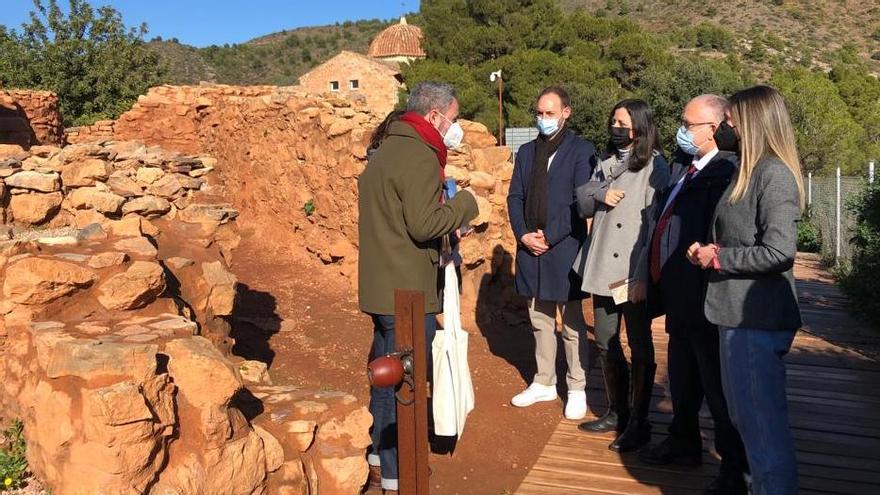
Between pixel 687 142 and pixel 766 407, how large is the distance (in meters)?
1.31

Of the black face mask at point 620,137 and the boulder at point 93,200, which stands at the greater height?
the black face mask at point 620,137

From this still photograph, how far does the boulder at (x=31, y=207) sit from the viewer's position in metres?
4.67

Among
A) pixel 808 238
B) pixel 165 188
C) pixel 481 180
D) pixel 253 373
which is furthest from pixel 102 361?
pixel 808 238

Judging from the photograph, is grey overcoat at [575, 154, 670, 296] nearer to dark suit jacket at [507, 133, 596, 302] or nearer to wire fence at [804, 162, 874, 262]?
dark suit jacket at [507, 133, 596, 302]

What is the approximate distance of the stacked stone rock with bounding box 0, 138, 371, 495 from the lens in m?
2.63

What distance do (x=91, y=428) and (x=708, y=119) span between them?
285 cm

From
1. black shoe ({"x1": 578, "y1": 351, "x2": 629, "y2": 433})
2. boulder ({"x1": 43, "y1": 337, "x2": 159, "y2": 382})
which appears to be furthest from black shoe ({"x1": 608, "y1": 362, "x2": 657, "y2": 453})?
boulder ({"x1": 43, "y1": 337, "x2": 159, "y2": 382})

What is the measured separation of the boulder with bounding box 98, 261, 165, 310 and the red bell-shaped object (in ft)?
5.69

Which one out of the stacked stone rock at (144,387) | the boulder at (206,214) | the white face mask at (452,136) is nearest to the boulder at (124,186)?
the boulder at (206,214)

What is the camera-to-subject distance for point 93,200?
15.5 feet

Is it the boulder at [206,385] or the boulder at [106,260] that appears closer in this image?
the boulder at [206,385]

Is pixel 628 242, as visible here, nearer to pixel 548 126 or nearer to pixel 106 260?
pixel 548 126

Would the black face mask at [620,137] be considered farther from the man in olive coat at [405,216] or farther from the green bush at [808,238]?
the green bush at [808,238]

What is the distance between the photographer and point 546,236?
4.32m
